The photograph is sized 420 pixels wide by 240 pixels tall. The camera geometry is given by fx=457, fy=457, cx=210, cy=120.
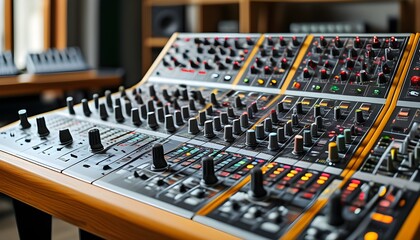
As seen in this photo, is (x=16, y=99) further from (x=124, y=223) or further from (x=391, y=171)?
(x=391, y=171)

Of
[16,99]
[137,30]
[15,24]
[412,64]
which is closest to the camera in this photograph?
[412,64]

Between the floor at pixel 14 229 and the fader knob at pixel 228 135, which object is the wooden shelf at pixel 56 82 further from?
the fader knob at pixel 228 135

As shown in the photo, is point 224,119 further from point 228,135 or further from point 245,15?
point 245,15

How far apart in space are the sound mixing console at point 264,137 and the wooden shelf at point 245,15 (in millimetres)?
1570

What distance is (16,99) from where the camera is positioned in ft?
10.5

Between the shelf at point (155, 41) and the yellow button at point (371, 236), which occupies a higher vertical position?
the shelf at point (155, 41)

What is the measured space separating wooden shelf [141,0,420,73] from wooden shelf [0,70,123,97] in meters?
0.66

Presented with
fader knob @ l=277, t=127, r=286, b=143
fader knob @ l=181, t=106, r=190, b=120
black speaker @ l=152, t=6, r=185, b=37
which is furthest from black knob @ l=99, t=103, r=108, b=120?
black speaker @ l=152, t=6, r=185, b=37

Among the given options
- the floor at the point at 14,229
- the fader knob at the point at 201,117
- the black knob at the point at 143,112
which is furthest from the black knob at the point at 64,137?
the floor at the point at 14,229

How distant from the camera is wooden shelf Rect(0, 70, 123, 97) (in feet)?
8.43

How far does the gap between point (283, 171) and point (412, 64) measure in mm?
523

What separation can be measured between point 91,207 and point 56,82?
203 centimetres

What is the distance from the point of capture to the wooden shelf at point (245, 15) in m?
2.75

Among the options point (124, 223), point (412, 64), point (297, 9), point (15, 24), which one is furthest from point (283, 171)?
point (15, 24)
